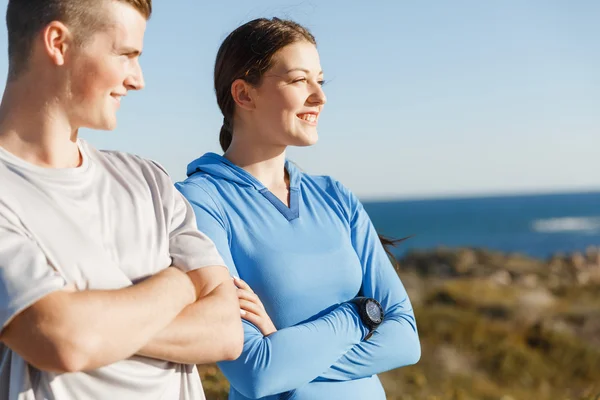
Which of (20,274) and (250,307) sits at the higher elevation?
(20,274)

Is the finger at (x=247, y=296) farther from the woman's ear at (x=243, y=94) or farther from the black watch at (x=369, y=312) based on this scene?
the woman's ear at (x=243, y=94)

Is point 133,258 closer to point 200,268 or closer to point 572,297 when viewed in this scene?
point 200,268

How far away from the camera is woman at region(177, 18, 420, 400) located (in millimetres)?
2566

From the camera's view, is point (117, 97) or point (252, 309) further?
point (252, 309)

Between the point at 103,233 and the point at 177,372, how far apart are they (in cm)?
38

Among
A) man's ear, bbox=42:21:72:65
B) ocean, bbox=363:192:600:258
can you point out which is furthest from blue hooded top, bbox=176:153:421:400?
ocean, bbox=363:192:600:258

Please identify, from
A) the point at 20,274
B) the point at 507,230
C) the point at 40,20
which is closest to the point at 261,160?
the point at 40,20

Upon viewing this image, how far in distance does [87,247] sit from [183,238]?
31 centimetres

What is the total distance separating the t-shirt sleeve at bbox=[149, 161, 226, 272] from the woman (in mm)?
401

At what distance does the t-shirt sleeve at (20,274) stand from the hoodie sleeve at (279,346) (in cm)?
86

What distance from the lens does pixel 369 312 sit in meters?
2.76

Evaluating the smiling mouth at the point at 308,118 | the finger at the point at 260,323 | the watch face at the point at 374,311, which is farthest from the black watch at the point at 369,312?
the smiling mouth at the point at 308,118

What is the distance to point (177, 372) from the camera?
2029mm

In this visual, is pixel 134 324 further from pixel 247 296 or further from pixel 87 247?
pixel 247 296
